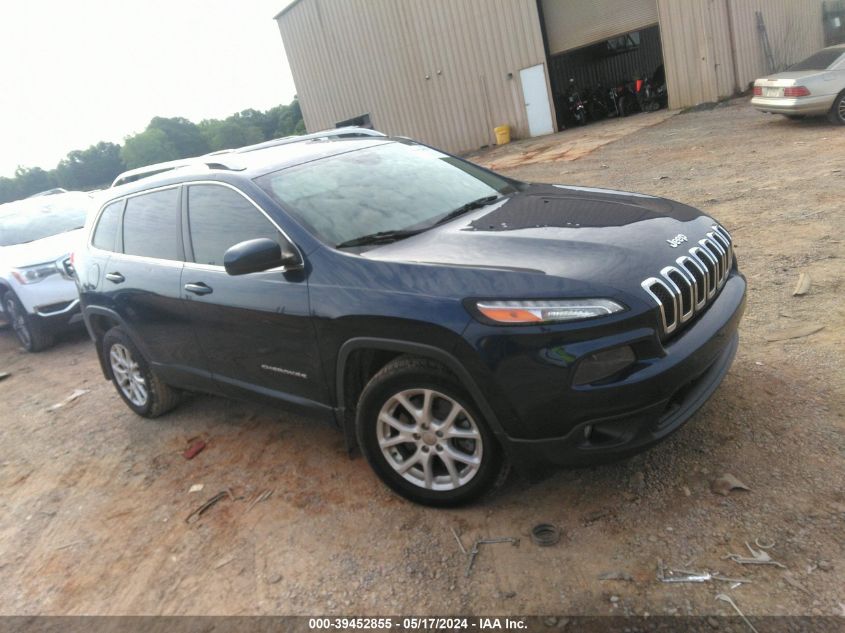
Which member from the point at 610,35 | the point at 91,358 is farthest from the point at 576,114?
the point at 91,358

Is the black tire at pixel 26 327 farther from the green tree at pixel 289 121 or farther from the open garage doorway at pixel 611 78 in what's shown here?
the green tree at pixel 289 121

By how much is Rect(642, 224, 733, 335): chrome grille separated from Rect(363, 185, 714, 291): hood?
0.05 metres

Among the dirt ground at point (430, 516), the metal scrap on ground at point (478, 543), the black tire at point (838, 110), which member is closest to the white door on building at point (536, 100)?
the black tire at point (838, 110)

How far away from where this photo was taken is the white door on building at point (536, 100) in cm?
1959

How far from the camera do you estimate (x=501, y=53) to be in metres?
19.9

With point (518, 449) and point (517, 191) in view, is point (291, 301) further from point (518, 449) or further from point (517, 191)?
point (517, 191)

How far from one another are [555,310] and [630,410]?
1.64 ft

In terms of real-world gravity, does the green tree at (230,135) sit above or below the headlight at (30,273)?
above

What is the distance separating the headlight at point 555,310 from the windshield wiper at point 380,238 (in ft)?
2.90

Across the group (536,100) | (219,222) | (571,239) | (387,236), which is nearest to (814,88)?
(536,100)

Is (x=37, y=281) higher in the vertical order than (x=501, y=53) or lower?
lower

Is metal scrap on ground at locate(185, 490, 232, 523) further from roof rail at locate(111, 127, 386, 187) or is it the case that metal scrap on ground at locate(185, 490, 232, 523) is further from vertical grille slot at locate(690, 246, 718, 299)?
vertical grille slot at locate(690, 246, 718, 299)

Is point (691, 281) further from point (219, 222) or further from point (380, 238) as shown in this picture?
point (219, 222)

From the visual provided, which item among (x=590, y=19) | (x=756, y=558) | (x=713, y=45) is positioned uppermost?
(x=590, y=19)
